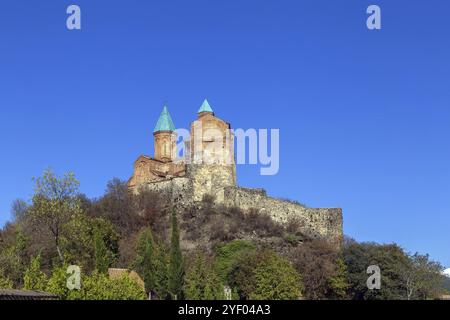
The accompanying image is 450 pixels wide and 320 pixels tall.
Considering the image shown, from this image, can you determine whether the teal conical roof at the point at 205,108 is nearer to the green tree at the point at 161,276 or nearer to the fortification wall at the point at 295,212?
the fortification wall at the point at 295,212

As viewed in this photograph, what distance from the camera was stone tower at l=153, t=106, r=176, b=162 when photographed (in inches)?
3152

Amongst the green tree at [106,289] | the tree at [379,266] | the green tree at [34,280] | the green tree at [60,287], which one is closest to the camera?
the green tree at [60,287]

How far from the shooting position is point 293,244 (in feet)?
230

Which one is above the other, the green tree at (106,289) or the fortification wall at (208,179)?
the fortification wall at (208,179)

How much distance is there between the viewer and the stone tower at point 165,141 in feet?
263

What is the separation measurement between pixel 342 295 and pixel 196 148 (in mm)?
22335

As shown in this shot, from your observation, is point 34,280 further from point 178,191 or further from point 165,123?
point 165,123

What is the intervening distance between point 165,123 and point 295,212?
17.8 metres

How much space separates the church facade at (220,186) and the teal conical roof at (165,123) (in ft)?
18.2

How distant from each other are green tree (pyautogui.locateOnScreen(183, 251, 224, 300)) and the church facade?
13.9 meters

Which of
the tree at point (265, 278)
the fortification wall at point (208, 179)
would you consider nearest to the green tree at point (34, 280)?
the tree at point (265, 278)
